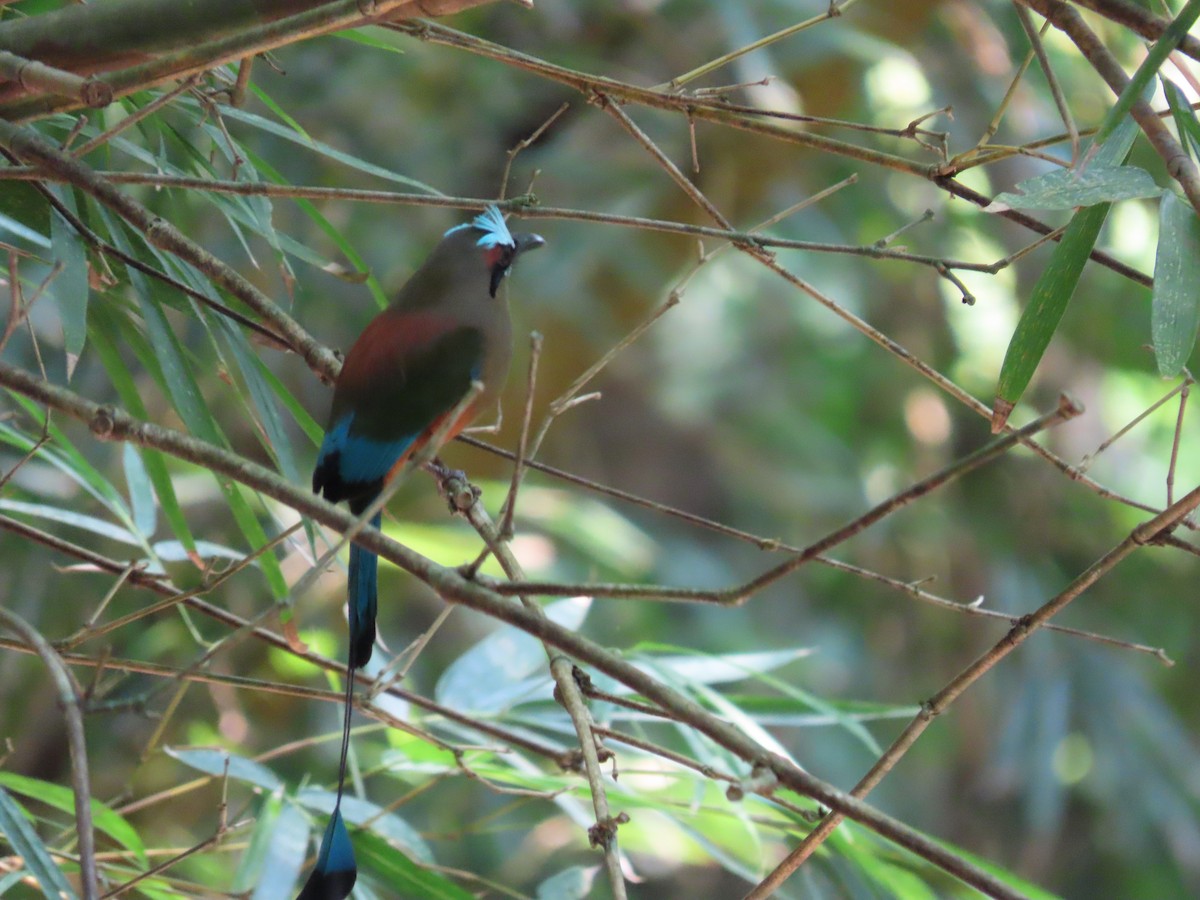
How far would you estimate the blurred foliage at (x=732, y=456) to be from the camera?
302cm

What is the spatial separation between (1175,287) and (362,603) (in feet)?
2.63

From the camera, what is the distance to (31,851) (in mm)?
1003

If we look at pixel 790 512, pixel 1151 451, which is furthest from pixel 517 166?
pixel 1151 451

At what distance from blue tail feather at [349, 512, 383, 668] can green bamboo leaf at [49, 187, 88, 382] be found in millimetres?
335

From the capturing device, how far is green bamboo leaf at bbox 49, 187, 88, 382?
3.27 ft

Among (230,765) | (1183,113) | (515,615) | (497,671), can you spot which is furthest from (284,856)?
(1183,113)

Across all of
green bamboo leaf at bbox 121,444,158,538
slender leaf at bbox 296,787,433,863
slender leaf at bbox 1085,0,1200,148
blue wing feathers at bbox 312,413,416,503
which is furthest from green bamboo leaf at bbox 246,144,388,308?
slender leaf at bbox 1085,0,1200,148

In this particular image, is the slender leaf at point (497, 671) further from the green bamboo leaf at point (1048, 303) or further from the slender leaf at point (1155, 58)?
the slender leaf at point (1155, 58)

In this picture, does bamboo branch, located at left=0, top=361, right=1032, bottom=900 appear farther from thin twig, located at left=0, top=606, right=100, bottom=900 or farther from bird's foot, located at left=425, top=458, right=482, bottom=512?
bird's foot, located at left=425, top=458, right=482, bottom=512

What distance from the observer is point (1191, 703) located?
15.2ft

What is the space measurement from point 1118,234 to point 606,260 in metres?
1.89

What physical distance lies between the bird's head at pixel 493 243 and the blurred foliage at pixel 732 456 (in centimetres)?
53

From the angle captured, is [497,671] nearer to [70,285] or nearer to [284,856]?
[284,856]

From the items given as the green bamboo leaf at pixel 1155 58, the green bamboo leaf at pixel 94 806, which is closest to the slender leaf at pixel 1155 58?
the green bamboo leaf at pixel 1155 58
